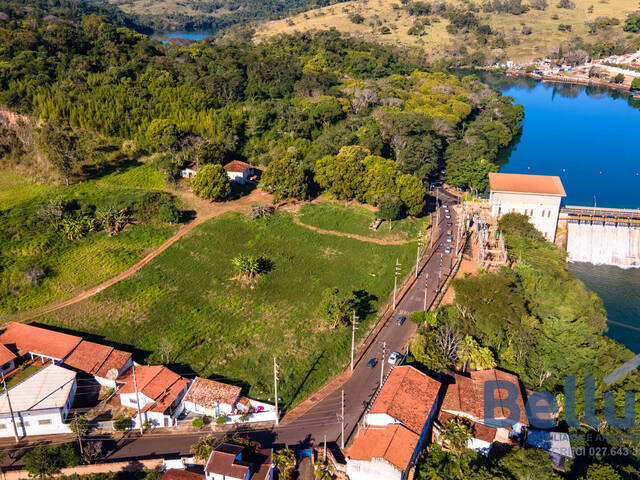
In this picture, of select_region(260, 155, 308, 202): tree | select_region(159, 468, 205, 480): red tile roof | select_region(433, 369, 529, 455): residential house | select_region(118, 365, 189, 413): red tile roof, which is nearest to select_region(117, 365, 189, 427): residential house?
select_region(118, 365, 189, 413): red tile roof

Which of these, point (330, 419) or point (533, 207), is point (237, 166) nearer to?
point (533, 207)

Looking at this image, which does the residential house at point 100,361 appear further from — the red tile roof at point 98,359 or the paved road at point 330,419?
the paved road at point 330,419

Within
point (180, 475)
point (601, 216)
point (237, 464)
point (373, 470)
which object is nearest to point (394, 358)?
point (373, 470)

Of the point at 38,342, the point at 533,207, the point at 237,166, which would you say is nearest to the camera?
the point at 38,342

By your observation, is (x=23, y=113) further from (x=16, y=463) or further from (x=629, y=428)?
(x=629, y=428)

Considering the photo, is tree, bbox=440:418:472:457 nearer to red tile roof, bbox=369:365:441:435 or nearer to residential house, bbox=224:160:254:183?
red tile roof, bbox=369:365:441:435
